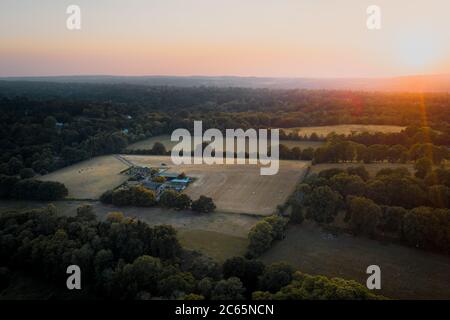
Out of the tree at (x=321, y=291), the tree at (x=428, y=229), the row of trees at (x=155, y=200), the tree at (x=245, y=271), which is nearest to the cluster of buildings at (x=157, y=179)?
the row of trees at (x=155, y=200)

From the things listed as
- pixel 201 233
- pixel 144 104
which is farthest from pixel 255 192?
pixel 144 104

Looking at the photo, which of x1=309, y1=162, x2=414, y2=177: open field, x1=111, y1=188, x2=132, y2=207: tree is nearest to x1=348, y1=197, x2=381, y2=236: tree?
x1=309, y1=162, x2=414, y2=177: open field

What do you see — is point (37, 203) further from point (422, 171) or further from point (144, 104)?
point (144, 104)

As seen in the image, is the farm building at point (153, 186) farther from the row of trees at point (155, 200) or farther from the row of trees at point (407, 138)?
the row of trees at point (407, 138)

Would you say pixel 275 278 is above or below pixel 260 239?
above

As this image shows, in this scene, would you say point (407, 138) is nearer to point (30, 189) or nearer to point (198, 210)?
point (198, 210)

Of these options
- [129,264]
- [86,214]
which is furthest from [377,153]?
[129,264]
